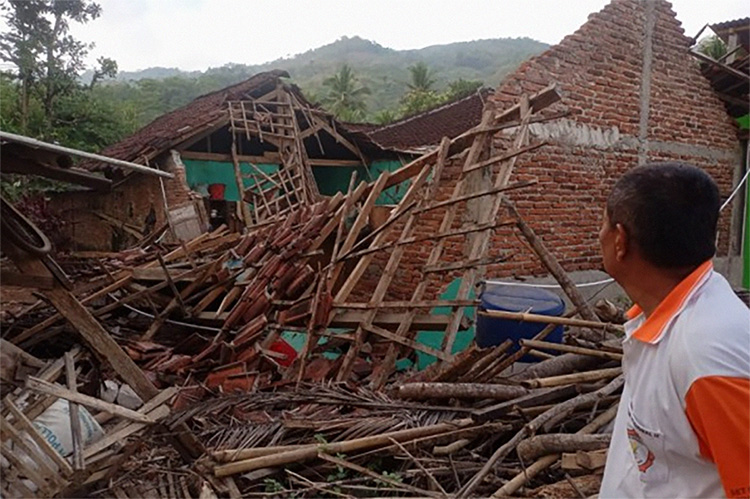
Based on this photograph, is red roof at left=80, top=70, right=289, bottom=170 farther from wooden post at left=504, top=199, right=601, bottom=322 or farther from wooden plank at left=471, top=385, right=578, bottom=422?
wooden plank at left=471, top=385, right=578, bottom=422

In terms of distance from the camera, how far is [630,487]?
1378mm

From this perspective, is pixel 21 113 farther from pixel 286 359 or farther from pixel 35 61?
pixel 286 359

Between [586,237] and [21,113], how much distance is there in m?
17.9

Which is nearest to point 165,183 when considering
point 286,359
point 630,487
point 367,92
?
point 286,359

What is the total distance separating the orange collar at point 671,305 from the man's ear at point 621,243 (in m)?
0.13

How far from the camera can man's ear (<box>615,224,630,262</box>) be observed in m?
1.33

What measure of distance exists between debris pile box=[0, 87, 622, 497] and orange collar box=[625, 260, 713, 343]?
1.70 metres

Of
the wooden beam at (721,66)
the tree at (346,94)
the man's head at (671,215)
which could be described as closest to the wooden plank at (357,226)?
the man's head at (671,215)

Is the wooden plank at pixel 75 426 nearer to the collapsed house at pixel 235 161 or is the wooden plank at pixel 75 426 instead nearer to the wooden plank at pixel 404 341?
the wooden plank at pixel 404 341

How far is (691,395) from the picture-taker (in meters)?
1.08

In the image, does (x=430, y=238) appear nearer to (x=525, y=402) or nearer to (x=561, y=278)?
(x=561, y=278)

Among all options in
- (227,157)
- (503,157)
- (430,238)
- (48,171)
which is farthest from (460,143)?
(227,157)

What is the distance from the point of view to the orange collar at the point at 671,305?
123 cm

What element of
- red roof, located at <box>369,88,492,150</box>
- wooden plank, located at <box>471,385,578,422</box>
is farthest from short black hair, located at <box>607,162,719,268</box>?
red roof, located at <box>369,88,492,150</box>
